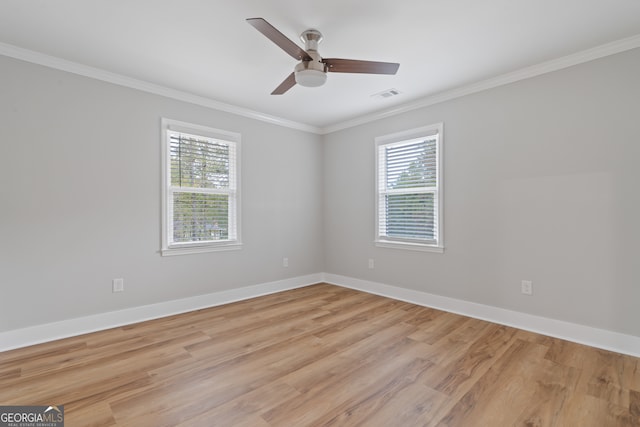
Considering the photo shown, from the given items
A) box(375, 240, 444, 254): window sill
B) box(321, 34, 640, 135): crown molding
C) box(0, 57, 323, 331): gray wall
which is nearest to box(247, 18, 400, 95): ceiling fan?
box(321, 34, 640, 135): crown molding

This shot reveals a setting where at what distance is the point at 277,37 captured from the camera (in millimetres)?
1923

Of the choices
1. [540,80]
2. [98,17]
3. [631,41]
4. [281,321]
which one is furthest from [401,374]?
[98,17]

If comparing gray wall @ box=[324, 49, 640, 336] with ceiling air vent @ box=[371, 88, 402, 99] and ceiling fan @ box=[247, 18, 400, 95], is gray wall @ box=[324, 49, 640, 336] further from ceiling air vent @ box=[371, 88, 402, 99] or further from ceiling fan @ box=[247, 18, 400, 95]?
ceiling fan @ box=[247, 18, 400, 95]

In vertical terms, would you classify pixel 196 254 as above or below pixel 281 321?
above

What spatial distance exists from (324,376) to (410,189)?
2602mm

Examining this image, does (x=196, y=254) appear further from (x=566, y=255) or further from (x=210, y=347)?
(x=566, y=255)

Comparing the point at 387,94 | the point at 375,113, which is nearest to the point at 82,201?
the point at 387,94

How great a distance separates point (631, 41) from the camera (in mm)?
2420

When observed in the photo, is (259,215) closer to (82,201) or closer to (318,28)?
(82,201)

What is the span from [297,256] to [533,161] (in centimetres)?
326

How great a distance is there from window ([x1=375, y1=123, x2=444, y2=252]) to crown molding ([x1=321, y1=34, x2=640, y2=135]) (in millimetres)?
315

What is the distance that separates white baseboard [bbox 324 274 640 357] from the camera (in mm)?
2486

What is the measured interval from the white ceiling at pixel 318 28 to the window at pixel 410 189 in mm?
815

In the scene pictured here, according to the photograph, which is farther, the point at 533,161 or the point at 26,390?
the point at 533,161
